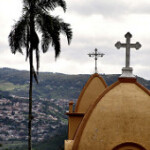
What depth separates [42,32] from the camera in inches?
771

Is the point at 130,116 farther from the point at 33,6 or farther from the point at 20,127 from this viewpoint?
the point at 20,127

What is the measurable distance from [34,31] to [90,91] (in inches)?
185

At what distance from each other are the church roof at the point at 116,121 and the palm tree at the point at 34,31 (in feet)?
23.5

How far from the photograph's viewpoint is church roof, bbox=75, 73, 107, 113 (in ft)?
67.4

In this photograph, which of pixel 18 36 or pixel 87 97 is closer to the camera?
pixel 18 36

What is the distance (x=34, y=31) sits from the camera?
19375 mm

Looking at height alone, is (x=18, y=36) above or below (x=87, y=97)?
above

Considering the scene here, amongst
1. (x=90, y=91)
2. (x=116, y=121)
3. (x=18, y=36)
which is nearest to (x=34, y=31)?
(x=18, y=36)

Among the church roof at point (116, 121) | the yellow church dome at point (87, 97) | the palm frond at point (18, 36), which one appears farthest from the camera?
the yellow church dome at point (87, 97)

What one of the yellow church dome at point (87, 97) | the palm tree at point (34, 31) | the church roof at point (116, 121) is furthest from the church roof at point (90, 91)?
the church roof at point (116, 121)

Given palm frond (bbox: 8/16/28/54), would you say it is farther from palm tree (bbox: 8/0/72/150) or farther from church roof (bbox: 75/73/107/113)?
church roof (bbox: 75/73/107/113)

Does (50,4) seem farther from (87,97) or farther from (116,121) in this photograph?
(116,121)

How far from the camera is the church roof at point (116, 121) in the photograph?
1197 cm

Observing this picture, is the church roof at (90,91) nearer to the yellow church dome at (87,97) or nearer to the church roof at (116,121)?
the yellow church dome at (87,97)
